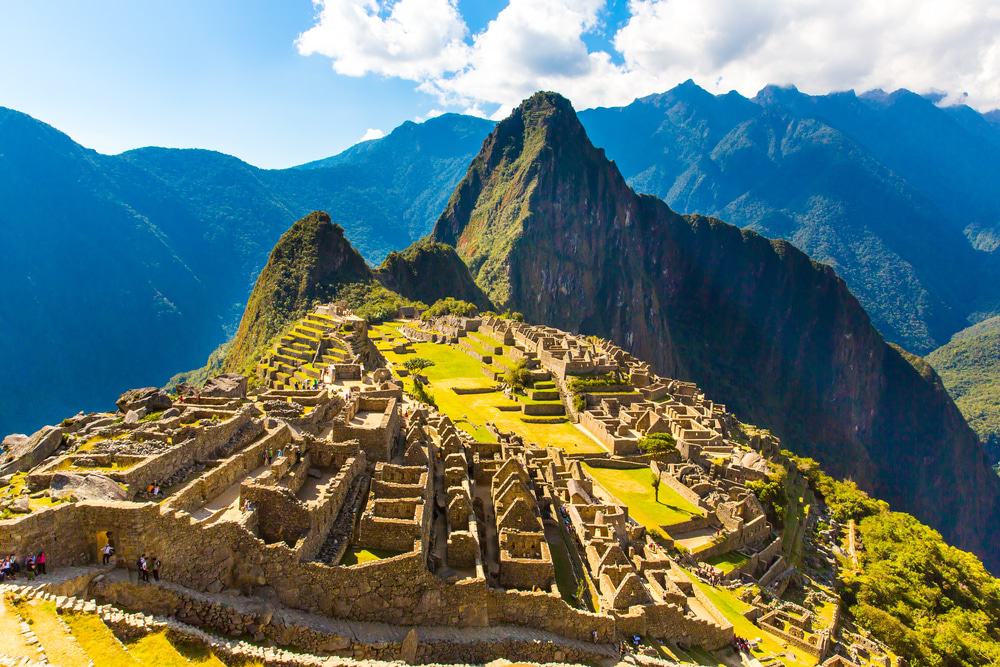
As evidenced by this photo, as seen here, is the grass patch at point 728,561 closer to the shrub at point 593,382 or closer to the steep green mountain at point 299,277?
the shrub at point 593,382

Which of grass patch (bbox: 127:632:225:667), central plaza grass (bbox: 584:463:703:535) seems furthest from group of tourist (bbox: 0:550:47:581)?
central plaza grass (bbox: 584:463:703:535)

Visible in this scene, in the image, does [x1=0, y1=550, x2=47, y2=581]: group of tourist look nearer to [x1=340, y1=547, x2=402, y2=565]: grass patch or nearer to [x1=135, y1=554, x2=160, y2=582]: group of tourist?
[x1=135, y1=554, x2=160, y2=582]: group of tourist

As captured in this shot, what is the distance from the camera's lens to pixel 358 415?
2638 cm

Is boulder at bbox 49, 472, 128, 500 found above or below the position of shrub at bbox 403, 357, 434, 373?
below

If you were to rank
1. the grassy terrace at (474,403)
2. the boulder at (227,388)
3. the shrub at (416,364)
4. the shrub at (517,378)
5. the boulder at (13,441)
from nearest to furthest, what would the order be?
1. the boulder at (13,441)
2. the boulder at (227,388)
3. the grassy terrace at (474,403)
4. the shrub at (517,378)
5. the shrub at (416,364)

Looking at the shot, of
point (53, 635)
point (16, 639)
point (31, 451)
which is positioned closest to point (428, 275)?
point (31, 451)

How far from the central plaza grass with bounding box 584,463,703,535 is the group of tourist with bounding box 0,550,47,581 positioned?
28.4 meters

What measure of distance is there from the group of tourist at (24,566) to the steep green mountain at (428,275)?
130 metres

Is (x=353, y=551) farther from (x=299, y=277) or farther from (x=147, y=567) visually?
(x=299, y=277)

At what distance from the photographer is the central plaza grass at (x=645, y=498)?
117 feet

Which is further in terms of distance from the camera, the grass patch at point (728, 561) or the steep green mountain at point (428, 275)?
the steep green mountain at point (428, 275)

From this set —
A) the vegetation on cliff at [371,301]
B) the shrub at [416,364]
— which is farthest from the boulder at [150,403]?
the vegetation on cliff at [371,301]

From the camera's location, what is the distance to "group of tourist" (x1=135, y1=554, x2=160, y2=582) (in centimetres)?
1334

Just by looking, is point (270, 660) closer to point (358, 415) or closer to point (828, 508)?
point (358, 415)
